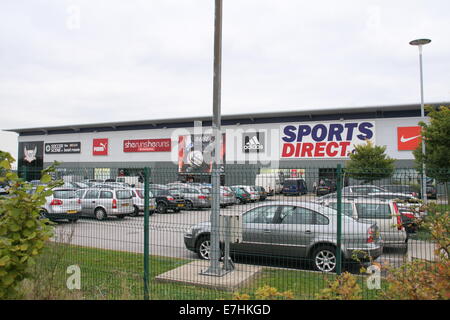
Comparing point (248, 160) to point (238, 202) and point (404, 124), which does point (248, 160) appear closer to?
point (404, 124)

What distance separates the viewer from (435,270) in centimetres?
375

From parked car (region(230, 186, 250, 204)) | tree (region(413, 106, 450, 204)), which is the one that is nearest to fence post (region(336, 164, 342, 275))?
parked car (region(230, 186, 250, 204))

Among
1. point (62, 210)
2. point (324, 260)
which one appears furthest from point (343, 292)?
point (62, 210)

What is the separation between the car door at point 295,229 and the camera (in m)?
6.36

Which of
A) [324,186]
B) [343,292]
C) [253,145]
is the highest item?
[253,145]

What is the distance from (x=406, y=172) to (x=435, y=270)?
5.38 ft

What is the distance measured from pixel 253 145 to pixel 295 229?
34.4 meters

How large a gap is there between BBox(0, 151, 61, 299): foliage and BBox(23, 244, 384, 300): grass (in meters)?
0.83

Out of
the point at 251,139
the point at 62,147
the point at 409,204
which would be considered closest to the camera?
the point at 409,204

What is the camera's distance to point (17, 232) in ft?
13.9

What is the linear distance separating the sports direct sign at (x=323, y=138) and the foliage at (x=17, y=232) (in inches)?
1358

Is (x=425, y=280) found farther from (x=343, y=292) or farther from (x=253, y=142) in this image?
(x=253, y=142)

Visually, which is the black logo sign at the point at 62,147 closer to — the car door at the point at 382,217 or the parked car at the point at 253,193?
the parked car at the point at 253,193
